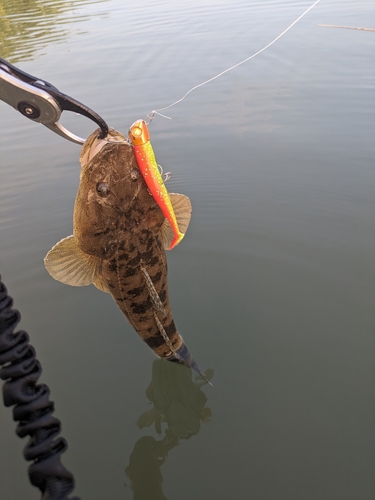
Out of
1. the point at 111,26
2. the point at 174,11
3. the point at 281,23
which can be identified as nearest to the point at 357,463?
the point at 281,23

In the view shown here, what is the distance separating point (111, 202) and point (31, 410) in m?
1.27

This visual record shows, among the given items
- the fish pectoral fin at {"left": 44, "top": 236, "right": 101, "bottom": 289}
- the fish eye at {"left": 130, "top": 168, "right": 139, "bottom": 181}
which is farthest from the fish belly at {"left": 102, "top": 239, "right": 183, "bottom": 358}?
the fish eye at {"left": 130, "top": 168, "right": 139, "bottom": 181}

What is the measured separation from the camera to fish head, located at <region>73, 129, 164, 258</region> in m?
2.35

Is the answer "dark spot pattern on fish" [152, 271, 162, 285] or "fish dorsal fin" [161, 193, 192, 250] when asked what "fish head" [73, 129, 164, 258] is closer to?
"fish dorsal fin" [161, 193, 192, 250]

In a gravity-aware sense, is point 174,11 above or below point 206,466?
above

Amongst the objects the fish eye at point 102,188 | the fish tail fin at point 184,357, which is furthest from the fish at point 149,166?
the fish tail fin at point 184,357

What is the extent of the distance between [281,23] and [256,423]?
426 inches

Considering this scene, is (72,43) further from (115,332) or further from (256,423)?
(256,423)

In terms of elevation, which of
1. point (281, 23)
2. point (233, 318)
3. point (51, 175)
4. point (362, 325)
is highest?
point (281, 23)

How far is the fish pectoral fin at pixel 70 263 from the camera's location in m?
2.60

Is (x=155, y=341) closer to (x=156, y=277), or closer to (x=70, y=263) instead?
(x=156, y=277)

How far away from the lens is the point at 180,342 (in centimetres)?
335

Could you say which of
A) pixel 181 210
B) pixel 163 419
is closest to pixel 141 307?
pixel 181 210

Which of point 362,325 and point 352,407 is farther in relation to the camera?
point 362,325
